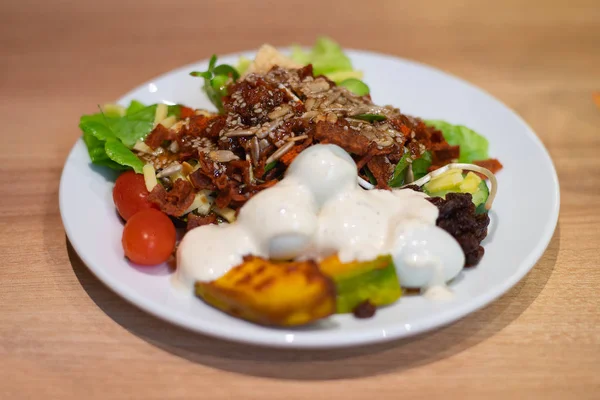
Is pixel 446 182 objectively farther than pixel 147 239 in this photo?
Yes

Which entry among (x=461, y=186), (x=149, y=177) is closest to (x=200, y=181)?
(x=149, y=177)

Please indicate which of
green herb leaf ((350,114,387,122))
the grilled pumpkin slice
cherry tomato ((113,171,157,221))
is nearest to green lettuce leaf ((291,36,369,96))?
green herb leaf ((350,114,387,122))

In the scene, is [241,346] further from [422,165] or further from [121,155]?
[422,165]

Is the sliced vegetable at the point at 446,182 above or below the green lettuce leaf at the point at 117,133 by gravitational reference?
above

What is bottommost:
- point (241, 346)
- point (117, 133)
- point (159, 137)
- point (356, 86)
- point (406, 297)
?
point (241, 346)

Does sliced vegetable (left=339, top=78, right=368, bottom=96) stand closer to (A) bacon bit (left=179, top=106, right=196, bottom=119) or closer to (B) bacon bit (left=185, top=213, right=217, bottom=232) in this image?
(A) bacon bit (left=179, top=106, right=196, bottom=119)

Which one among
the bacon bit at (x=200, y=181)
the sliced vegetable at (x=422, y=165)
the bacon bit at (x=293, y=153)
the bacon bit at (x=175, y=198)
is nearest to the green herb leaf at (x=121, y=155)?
the bacon bit at (x=175, y=198)

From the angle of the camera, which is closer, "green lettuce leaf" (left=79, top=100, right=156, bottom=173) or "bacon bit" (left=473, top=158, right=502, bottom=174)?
"green lettuce leaf" (left=79, top=100, right=156, bottom=173)

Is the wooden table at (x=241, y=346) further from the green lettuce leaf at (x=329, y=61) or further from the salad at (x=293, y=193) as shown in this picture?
the green lettuce leaf at (x=329, y=61)
